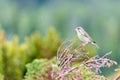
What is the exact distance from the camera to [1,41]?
9.07 meters

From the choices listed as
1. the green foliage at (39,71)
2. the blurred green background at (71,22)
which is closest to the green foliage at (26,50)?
the green foliage at (39,71)

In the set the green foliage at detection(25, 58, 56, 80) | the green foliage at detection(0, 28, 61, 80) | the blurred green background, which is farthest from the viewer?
the blurred green background

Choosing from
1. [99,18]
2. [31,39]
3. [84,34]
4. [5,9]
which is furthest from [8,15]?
[84,34]

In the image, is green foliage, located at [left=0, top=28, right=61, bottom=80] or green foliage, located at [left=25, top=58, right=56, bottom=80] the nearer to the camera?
green foliage, located at [left=25, top=58, right=56, bottom=80]

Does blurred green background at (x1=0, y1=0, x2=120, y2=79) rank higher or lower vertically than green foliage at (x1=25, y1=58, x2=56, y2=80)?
higher

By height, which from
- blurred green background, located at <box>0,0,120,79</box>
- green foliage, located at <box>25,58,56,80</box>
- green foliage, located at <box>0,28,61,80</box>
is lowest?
green foliage, located at <box>25,58,56,80</box>

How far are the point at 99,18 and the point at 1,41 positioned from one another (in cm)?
3878

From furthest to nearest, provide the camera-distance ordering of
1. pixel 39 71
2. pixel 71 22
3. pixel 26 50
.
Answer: pixel 71 22 → pixel 26 50 → pixel 39 71

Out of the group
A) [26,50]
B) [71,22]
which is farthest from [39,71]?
[71,22]

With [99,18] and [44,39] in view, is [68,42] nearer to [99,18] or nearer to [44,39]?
[44,39]

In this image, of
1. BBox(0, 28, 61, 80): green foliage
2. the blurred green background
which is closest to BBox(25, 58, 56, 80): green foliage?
BBox(0, 28, 61, 80): green foliage

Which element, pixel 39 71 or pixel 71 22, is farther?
pixel 71 22

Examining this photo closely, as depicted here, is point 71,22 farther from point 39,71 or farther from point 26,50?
point 39,71

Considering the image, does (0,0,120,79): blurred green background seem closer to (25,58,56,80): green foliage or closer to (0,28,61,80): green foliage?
(0,28,61,80): green foliage
